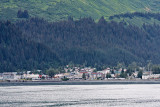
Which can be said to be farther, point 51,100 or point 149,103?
point 51,100

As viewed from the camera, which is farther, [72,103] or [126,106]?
[72,103]

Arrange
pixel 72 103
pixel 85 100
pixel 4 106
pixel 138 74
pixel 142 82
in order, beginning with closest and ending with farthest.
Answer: pixel 4 106, pixel 72 103, pixel 85 100, pixel 142 82, pixel 138 74

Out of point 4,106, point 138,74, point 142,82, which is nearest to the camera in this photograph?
point 4,106

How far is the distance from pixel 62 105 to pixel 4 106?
946cm

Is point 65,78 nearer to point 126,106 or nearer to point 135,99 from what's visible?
point 135,99

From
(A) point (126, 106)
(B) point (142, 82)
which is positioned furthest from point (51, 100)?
(B) point (142, 82)

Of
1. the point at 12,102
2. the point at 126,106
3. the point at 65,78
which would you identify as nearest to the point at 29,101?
the point at 12,102

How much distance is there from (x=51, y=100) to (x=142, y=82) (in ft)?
263

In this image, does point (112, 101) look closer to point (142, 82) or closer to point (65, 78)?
point (142, 82)

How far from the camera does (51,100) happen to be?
9294 centimetres

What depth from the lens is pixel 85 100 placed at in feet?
303

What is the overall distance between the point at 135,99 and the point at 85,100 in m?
9.26

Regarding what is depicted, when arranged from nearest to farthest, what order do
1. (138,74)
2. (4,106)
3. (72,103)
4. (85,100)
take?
(4,106) → (72,103) → (85,100) → (138,74)

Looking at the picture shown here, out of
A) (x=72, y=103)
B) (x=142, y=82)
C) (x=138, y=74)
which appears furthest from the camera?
(x=138, y=74)
